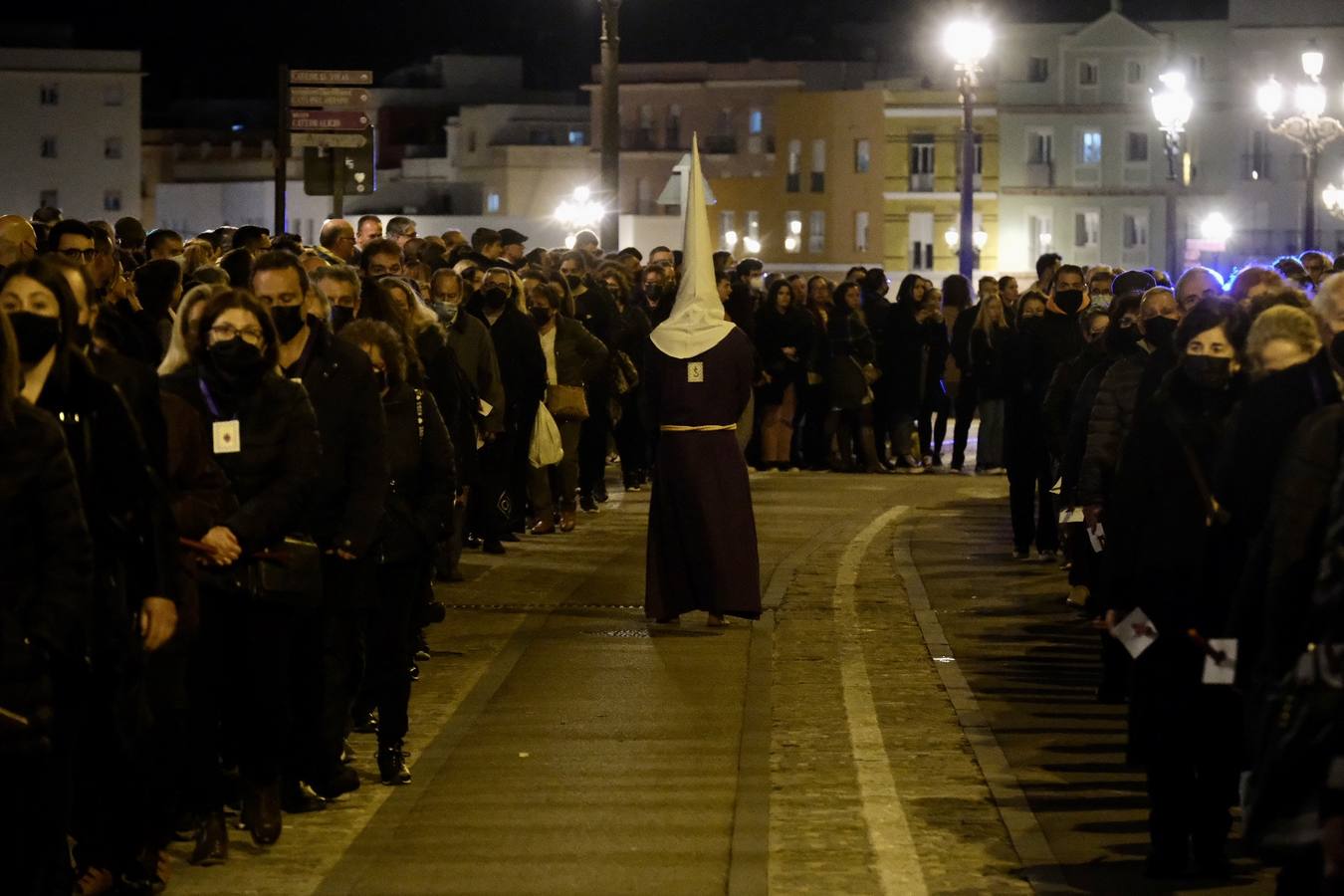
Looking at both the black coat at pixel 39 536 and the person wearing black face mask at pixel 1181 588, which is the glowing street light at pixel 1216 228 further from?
the black coat at pixel 39 536

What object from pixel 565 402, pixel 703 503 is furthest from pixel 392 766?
pixel 565 402

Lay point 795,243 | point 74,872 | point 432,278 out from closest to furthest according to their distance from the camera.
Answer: point 74,872
point 432,278
point 795,243

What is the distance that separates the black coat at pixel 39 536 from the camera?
6.68 m

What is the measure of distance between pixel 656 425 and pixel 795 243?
77.5 m

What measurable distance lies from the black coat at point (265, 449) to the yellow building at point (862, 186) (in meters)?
76.7

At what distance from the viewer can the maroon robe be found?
14930mm

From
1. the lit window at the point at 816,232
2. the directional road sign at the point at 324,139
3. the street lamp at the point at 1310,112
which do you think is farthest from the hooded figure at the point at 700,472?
the lit window at the point at 816,232

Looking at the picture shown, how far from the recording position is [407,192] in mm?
105375

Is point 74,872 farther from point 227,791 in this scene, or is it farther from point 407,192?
point 407,192

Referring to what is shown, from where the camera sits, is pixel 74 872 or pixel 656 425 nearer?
pixel 74 872

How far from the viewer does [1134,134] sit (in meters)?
86.0

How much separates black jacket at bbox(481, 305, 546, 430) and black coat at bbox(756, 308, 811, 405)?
7.92 m

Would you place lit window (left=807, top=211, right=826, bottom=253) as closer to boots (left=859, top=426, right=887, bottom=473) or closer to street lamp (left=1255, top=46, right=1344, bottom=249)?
street lamp (left=1255, top=46, right=1344, bottom=249)

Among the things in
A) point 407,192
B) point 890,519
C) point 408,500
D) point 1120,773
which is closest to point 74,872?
point 408,500
